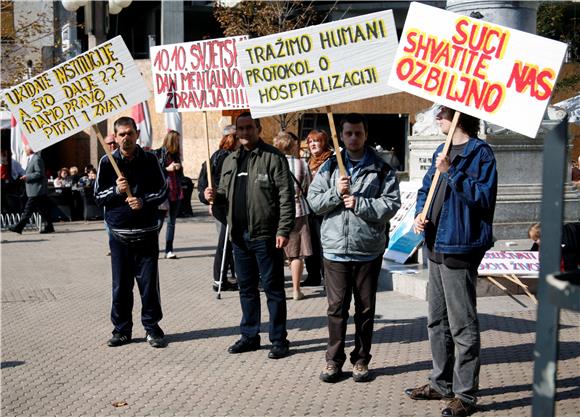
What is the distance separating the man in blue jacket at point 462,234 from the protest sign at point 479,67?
8.6 inches

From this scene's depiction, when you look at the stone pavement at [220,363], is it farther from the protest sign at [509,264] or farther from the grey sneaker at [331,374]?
the protest sign at [509,264]

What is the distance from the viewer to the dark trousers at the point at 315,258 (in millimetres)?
10523

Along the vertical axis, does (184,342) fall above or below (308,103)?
below

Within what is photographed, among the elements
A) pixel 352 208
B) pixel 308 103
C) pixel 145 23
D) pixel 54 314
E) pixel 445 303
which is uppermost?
pixel 145 23

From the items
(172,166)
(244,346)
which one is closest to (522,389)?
(244,346)

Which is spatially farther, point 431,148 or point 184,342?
point 431,148

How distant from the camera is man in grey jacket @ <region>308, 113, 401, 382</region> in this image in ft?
20.6

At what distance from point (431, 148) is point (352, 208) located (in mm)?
5227

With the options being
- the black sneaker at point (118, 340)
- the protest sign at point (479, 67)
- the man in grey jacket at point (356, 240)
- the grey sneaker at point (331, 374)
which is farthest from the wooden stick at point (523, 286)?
the black sneaker at point (118, 340)

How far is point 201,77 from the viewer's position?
8891 mm

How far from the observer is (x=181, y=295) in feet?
33.8

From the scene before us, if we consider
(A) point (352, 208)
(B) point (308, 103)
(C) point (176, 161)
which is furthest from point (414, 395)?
(C) point (176, 161)

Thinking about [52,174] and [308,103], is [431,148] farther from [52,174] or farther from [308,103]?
[52,174]

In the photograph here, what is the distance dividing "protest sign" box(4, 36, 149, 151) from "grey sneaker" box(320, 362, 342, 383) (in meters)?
3.08
